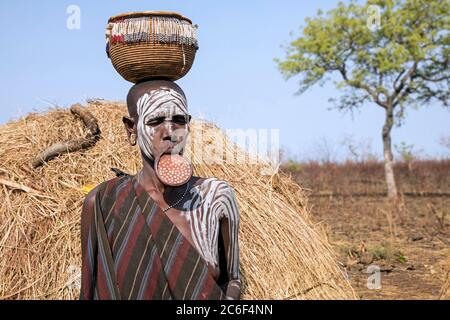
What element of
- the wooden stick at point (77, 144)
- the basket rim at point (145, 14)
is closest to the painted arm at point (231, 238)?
the basket rim at point (145, 14)

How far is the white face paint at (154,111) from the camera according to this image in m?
2.78

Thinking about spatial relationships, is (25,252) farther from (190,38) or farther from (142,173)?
(190,38)

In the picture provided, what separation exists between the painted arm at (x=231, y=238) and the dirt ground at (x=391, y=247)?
2670mm

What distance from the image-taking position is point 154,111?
2783mm

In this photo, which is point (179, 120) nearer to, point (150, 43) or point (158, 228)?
point (150, 43)

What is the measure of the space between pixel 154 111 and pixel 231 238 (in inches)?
24.5

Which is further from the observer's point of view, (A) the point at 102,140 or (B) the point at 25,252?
(A) the point at 102,140

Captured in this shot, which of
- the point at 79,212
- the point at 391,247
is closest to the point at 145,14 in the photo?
the point at 79,212

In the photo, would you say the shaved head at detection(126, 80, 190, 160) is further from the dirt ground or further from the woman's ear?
the dirt ground

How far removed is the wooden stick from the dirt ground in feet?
5.96

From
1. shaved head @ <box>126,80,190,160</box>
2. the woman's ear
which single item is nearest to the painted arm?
shaved head @ <box>126,80,190,160</box>

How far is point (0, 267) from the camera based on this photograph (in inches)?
161
